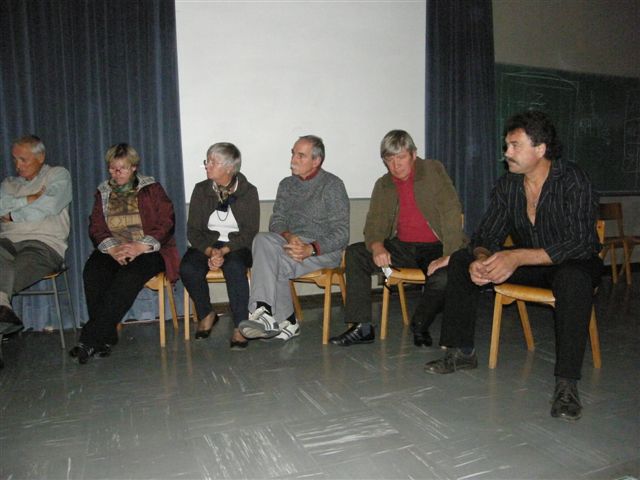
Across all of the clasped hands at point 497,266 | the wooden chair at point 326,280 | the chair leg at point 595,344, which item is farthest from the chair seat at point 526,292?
the wooden chair at point 326,280

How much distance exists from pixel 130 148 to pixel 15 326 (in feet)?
3.80

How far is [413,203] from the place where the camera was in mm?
2963

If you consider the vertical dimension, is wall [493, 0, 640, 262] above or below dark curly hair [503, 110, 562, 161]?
above

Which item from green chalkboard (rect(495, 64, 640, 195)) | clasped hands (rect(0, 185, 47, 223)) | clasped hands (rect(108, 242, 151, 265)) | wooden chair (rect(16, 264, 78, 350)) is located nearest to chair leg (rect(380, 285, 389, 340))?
clasped hands (rect(108, 242, 151, 265))

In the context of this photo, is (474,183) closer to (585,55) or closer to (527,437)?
(585,55)

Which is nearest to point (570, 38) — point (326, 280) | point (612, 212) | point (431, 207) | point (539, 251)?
point (612, 212)

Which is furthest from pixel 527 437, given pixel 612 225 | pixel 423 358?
pixel 612 225

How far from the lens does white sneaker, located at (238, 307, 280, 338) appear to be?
2.61m

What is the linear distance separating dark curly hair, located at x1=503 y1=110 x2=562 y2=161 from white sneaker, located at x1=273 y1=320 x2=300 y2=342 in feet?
5.20

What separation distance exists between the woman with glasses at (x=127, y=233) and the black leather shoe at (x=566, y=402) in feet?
6.77

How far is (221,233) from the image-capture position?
313 centimetres

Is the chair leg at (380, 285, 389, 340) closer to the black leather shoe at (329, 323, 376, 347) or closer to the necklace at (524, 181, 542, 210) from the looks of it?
the black leather shoe at (329, 323, 376, 347)

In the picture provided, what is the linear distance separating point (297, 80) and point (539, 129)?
6.45 feet

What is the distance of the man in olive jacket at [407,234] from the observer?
2.79 m
